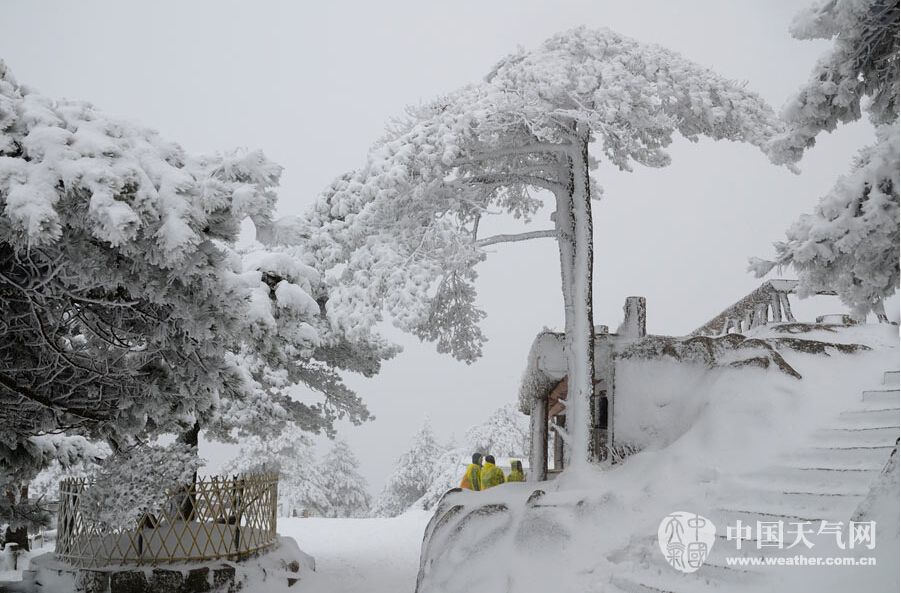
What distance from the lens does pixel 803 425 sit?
8859 mm

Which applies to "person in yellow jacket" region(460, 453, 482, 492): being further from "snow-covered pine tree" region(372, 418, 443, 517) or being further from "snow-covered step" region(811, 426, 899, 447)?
"snow-covered pine tree" region(372, 418, 443, 517)

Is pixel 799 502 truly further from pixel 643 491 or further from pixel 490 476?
pixel 490 476

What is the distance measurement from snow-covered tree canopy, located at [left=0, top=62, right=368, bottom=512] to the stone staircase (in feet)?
14.5

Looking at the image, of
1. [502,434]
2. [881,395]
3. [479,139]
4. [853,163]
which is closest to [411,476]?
[502,434]

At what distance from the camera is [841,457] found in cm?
790

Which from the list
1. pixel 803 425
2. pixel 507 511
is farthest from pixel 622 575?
pixel 803 425

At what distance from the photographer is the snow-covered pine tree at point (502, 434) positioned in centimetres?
3547

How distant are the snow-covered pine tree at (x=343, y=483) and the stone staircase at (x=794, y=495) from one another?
106 ft

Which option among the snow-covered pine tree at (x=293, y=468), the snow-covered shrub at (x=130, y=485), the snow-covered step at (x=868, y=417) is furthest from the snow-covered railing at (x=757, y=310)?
the snow-covered pine tree at (x=293, y=468)

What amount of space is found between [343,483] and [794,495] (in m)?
33.7

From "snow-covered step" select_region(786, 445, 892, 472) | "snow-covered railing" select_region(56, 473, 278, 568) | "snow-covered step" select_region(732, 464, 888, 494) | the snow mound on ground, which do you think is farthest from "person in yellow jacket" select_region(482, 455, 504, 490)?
"snow-covered step" select_region(786, 445, 892, 472)

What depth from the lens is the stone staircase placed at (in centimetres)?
644

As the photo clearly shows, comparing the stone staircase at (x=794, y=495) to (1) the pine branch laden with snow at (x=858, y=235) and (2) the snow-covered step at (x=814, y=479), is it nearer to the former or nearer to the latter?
(2) the snow-covered step at (x=814, y=479)

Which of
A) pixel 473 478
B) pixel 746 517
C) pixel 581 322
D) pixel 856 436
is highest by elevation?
pixel 581 322
